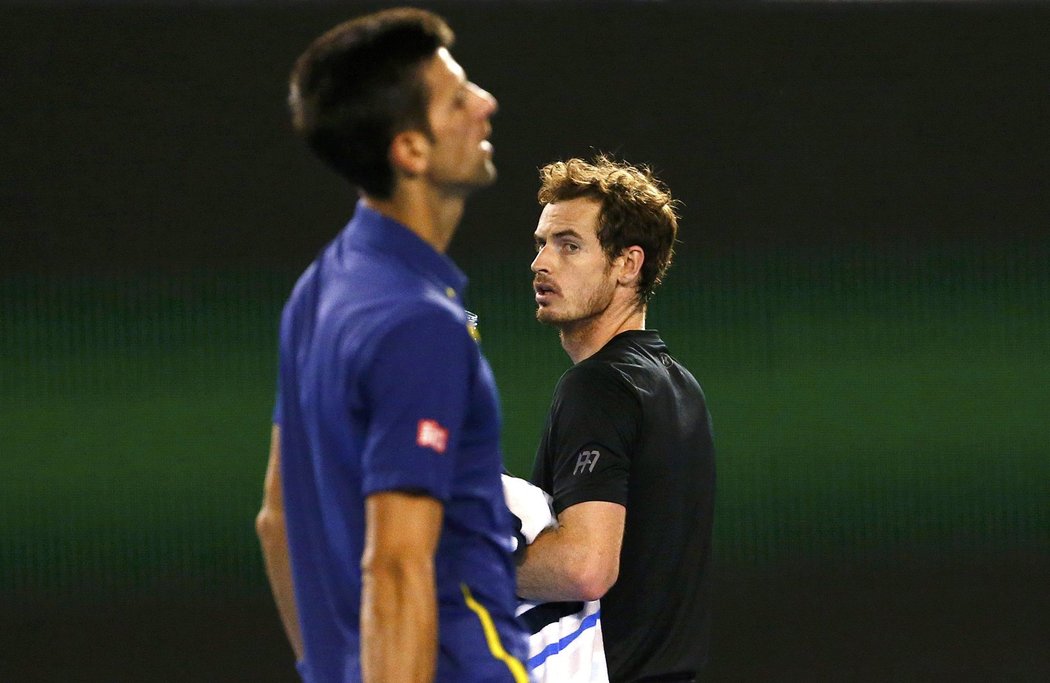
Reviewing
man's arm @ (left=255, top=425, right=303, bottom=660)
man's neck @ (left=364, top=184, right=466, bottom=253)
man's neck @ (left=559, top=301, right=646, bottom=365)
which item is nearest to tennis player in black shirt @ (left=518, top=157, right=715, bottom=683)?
man's neck @ (left=559, top=301, right=646, bottom=365)

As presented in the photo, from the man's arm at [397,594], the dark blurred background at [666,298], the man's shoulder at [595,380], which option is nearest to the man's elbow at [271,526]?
the man's arm at [397,594]

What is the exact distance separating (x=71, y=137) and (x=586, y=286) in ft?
7.08

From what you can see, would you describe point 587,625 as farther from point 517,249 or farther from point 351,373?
point 517,249

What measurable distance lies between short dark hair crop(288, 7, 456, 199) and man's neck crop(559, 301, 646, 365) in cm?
88

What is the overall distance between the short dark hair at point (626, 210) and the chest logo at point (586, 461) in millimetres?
395

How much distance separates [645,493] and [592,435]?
5.2 inches

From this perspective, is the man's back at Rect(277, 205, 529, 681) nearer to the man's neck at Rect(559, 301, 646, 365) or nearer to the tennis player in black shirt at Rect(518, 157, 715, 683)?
the tennis player in black shirt at Rect(518, 157, 715, 683)

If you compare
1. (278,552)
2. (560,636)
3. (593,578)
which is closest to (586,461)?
(593,578)

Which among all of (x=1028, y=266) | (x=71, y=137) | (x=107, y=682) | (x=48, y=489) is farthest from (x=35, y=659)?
(x=1028, y=266)

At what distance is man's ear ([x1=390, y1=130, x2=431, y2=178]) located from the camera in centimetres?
128

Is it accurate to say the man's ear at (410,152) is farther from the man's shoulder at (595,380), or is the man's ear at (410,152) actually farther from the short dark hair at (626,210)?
the short dark hair at (626,210)

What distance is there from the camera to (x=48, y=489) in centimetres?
373

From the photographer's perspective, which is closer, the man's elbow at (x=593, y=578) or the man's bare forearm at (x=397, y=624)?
the man's bare forearm at (x=397, y=624)

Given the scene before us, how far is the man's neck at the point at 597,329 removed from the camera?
214 centimetres
